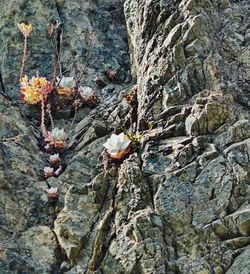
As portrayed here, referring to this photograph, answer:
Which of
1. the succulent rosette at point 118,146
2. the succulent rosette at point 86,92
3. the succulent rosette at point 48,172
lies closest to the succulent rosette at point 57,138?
the succulent rosette at point 48,172

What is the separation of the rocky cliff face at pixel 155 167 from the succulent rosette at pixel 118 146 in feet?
0.46

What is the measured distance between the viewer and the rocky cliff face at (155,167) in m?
4.94

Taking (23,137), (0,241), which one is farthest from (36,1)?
(0,241)

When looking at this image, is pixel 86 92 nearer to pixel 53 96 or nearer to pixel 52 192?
pixel 53 96

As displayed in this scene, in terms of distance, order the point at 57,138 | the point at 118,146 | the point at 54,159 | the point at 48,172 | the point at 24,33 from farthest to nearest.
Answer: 1. the point at 24,33
2. the point at 57,138
3. the point at 54,159
4. the point at 48,172
5. the point at 118,146

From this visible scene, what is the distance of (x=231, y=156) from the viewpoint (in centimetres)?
535

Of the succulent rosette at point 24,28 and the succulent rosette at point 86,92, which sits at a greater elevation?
the succulent rosette at point 24,28

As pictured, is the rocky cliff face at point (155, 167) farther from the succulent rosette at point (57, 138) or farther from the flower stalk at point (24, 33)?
the flower stalk at point (24, 33)

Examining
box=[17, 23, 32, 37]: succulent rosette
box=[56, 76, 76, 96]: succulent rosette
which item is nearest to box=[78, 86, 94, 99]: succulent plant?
box=[56, 76, 76, 96]: succulent rosette

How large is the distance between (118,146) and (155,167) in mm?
568

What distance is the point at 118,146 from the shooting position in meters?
5.90

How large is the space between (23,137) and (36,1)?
3.38 m

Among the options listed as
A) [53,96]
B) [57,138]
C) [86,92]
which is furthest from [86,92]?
[57,138]

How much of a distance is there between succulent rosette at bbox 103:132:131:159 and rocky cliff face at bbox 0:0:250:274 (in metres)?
0.14
